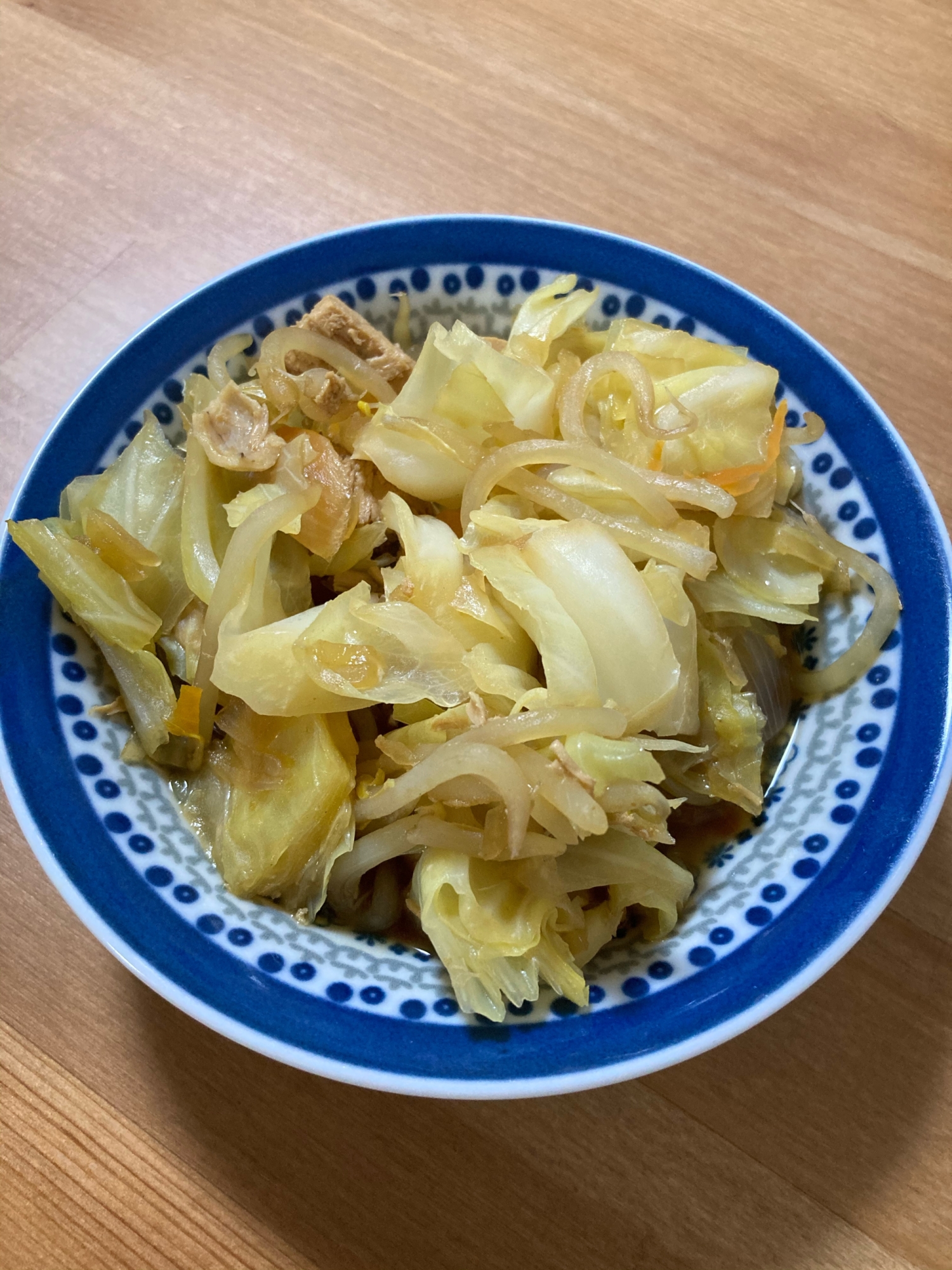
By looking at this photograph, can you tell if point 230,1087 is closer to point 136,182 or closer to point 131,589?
point 131,589

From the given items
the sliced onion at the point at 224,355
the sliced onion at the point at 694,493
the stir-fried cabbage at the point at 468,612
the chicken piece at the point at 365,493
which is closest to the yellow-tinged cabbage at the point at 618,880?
the stir-fried cabbage at the point at 468,612

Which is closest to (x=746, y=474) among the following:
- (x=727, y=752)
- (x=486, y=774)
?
(x=727, y=752)

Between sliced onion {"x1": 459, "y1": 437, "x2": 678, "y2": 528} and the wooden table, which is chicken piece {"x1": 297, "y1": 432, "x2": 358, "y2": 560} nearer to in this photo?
sliced onion {"x1": 459, "y1": 437, "x2": 678, "y2": 528}

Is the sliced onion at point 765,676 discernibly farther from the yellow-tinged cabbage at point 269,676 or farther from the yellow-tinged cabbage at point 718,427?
the yellow-tinged cabbage at point 269,676

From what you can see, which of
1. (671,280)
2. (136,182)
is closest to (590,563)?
(671,280)

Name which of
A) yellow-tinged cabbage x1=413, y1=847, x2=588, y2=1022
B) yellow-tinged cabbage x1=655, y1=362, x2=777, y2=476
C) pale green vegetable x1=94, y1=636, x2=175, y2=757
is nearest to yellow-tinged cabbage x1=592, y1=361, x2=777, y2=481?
yellow-tinged cabbage x1=655, y1=362, x2=777, y2=476
